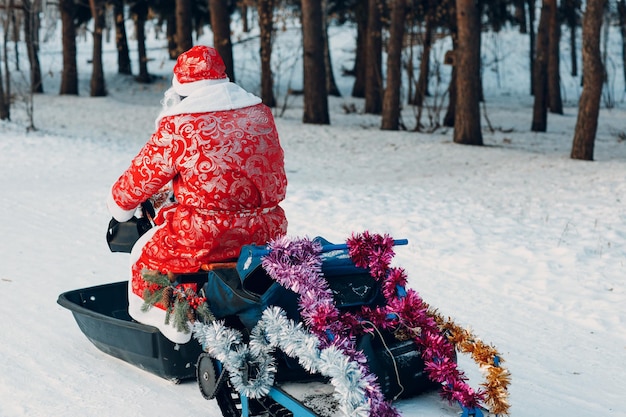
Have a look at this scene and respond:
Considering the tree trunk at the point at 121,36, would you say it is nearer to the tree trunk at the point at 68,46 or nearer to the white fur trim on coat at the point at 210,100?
the tree trunk at the point at 68,46

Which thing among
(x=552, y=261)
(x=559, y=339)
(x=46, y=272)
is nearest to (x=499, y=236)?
(x=552, y=261)

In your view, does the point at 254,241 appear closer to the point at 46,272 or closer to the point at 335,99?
the point at 46,272

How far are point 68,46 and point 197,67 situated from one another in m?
28.1

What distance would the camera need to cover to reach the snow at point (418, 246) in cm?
500

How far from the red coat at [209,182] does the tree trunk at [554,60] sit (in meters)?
22.1

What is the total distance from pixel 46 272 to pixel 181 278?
3.34 m

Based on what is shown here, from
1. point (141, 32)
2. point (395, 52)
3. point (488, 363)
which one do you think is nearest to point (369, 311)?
point (488, 363)

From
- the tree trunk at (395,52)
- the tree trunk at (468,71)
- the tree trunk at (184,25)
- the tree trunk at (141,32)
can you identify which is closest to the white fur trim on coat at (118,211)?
the tree trunk at (468,71)

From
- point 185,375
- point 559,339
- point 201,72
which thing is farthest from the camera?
point 559,339

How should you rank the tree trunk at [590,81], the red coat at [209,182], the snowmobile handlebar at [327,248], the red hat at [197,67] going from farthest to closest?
the tree trunk at [590,81] → the red hat at [197,67] → the red coat at [209,182] → the snowmobile handlebar at [327,248]

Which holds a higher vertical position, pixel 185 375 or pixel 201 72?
pixel 201 72

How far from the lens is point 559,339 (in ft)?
20.8

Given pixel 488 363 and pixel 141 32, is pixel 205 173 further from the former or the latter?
pixel 141 32

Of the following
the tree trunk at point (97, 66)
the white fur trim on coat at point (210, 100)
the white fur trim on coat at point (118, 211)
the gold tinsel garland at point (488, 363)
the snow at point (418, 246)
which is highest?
the tree trunk at point (97, 66)
